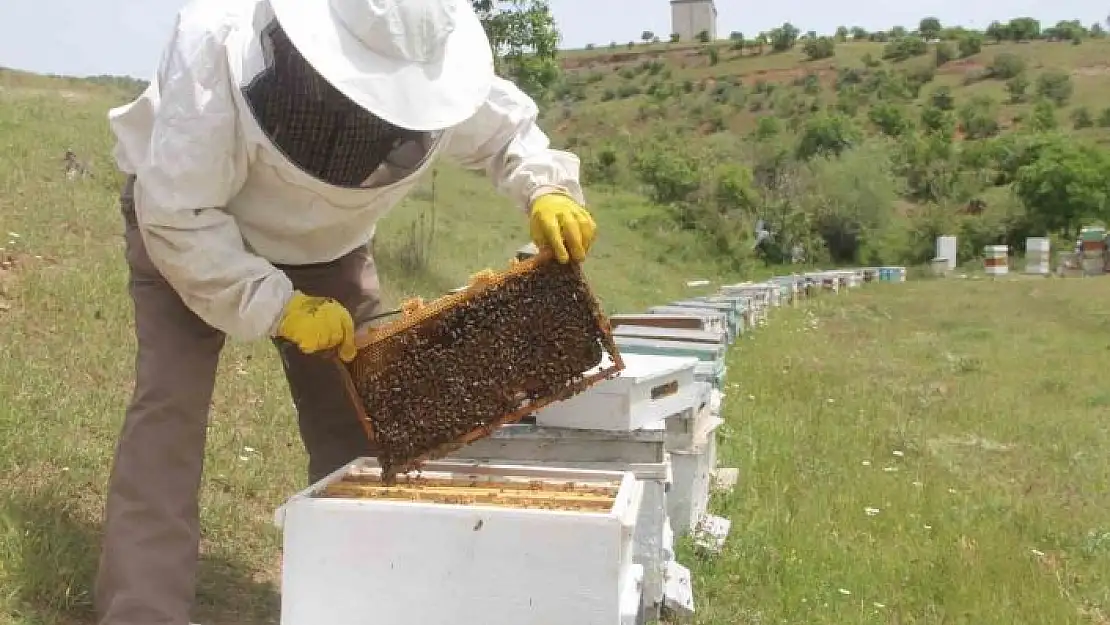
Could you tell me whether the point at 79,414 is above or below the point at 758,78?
below

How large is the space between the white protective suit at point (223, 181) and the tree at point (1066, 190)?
29787 millimetres

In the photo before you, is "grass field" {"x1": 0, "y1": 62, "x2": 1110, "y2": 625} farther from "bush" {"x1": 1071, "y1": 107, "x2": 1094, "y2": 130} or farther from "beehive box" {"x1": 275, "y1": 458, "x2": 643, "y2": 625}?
"bush" {"x1": 1071, "y1": 107, "x2": 1094, "y2": 130}

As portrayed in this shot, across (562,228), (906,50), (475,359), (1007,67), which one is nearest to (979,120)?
(1007,67)

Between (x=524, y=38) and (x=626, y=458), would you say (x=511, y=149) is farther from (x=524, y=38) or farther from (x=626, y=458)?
(x=524, y=38)

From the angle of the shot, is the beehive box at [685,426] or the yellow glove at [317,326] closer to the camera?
the yellow glove at [317,326]

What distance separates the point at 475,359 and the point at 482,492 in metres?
0.38

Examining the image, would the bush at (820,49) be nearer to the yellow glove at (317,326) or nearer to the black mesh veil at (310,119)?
the black mesh veil at (310,119)

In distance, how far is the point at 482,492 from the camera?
2539 millimetres

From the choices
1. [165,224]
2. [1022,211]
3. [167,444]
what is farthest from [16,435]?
[1022,211]

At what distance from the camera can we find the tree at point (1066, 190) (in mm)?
28812

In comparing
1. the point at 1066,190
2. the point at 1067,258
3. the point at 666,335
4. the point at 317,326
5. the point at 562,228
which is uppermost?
the point at 562,228

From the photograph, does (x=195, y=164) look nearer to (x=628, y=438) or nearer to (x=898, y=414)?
(x=628, y=438)

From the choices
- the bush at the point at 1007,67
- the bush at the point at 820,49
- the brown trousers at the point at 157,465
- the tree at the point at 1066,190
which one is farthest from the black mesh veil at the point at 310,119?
the bush at the point at 820,49

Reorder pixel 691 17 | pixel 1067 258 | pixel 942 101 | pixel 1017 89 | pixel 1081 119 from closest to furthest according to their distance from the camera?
pixel 1067 258 → pixel 1081 119 → pixel 1017 89 → pixel 942 101 → pixel 691 17
